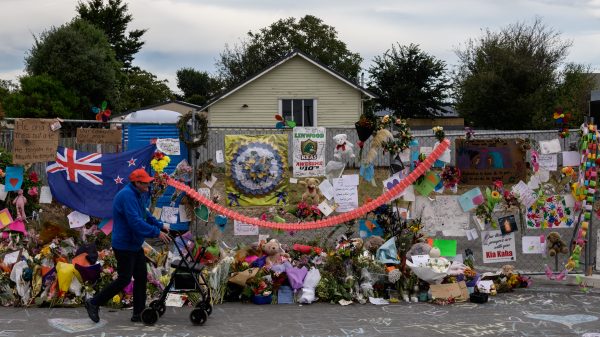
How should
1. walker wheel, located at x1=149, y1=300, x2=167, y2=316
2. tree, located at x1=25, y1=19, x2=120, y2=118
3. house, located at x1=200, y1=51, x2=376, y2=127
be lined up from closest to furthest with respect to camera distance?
walker wheel, located at x1=149, y1=300, x2=167, y2=316 → house, located at x1=200, y1=51, x2=376, y2=127 → tree, located at x1=25, y1=19, x2=120, y2=118

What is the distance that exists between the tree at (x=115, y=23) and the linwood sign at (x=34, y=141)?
55760 millimetres

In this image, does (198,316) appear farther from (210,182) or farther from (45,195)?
(45,195)

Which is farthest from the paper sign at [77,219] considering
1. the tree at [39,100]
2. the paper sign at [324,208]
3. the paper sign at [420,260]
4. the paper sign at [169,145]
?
the tree at [39,100]

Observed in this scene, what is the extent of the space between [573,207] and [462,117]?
3686 centimetres

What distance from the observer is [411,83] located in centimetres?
4334

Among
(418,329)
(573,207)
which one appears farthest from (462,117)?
(418,329)

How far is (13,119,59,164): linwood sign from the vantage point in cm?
895

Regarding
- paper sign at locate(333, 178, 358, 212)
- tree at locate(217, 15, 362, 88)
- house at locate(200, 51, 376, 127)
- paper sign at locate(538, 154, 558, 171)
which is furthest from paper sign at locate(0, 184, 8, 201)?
tree at locate(217, 15, 362, 88)

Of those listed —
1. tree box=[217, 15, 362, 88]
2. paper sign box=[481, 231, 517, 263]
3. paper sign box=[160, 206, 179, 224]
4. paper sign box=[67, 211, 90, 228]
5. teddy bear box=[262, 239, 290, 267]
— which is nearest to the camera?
teddy bear box=[262, 239, 290, 267]

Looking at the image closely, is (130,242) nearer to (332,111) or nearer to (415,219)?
(415,219)

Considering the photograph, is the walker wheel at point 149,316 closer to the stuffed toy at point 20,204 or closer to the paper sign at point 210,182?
the paper sign at point 210,182

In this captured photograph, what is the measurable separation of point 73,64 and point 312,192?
31.4 meters

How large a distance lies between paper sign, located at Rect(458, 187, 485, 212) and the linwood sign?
17.5 ft

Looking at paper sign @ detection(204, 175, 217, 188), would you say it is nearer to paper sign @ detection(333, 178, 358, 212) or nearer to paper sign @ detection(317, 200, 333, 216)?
paper sign @ detection(317, 200, 333, 216)
